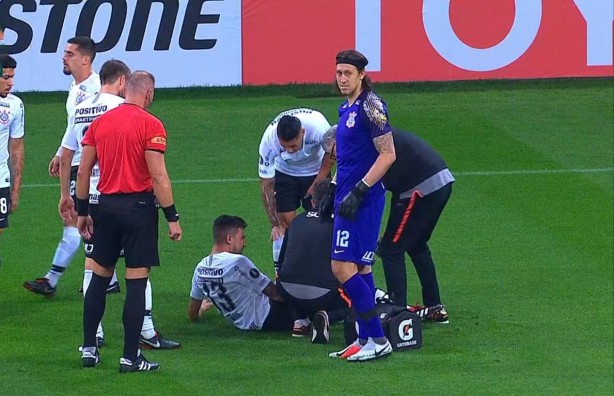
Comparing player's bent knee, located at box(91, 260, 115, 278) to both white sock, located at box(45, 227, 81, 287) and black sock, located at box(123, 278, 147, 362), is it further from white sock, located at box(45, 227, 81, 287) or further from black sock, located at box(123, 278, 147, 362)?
white sock, located at box(45, 227, 81, 287)

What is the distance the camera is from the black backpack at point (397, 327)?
8.36 m

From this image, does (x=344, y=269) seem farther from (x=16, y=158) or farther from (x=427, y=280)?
(x=16, y=158)

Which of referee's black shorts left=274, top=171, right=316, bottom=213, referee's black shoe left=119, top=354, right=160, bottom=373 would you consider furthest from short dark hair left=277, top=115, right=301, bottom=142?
referee's black shoe left=119, top=354, right=160, bottom=373

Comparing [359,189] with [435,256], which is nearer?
[359,189]

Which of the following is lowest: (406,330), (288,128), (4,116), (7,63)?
(406,330)

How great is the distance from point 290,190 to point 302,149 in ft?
1.46

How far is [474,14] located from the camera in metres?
17.6

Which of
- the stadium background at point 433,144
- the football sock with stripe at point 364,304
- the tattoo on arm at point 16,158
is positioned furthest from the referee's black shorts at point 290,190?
the football sock with stripe at point 364,304

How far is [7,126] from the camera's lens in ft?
31.7

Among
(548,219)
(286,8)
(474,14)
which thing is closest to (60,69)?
(286,8)

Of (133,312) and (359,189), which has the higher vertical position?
(359,189)

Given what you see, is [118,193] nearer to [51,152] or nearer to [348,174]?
[348,174]

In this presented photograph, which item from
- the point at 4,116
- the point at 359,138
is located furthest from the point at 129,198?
the point at 4,116

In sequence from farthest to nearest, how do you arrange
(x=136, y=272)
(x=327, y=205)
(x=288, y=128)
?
(x=288, y=128) < (x=327, y=205) < (x=136, y=272)
